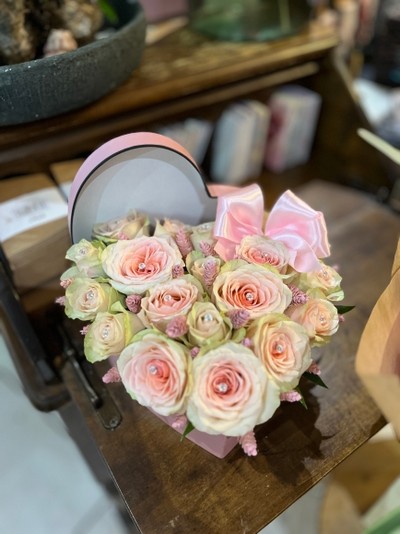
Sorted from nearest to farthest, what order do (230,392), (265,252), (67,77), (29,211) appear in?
1. (230,392)
2. (265,252)
3. (67,77)
4. (29,211)

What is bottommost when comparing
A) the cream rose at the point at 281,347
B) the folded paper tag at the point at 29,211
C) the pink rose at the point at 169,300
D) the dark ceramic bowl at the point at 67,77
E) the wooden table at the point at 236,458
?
the wooden table at the point at 236,458

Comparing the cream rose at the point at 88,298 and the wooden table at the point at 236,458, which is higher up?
the cream rose at the point at 88,298

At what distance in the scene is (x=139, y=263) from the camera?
572 millimetres

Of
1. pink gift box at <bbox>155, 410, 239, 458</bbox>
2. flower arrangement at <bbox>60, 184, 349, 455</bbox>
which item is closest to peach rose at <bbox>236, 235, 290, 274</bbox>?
flower arrangement at <bbox>60, 184, 349, 455</bbox>

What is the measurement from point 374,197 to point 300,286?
28.8 inches

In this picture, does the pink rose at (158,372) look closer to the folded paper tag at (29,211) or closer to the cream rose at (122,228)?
the cream rose at (122,228)

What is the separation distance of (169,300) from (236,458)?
0.25 meters

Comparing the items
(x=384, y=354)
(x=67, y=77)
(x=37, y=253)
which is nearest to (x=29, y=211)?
(x=37, y=253)

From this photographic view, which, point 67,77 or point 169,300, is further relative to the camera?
point 67,77

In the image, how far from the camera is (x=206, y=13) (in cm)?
123

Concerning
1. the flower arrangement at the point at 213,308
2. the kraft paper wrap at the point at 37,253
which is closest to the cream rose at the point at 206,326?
the flower arrangement at the point at 213,308

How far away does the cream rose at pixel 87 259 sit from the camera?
0.59 meters

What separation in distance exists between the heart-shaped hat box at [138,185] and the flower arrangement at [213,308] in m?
0.03

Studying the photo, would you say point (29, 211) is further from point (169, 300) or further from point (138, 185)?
point (169, 300)
